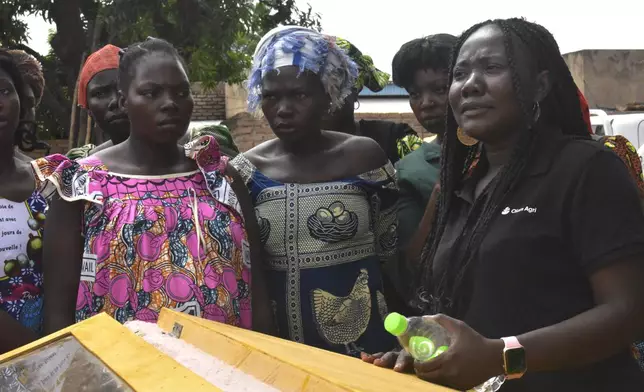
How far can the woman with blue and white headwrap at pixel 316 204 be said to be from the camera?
9.05 ft

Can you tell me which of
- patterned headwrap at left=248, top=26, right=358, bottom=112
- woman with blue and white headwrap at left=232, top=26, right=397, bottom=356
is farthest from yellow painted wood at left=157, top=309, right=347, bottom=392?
patterned headwrap at left=248, top=26, right=358, bottom=112

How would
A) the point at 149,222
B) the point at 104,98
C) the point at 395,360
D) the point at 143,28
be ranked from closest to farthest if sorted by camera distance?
the point at 395,360
the point at 149,222
the point at 104,98
the point at 143,28

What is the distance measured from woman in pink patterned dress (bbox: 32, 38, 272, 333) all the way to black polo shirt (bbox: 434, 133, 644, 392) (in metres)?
1.03

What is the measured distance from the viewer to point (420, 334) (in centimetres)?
148

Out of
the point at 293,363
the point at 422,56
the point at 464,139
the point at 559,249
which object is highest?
the point at 422,56

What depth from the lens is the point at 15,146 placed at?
2908mm

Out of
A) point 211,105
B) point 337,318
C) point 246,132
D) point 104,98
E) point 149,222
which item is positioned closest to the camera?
point 149,222

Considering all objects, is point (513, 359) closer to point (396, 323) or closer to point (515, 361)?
point (515, 361)

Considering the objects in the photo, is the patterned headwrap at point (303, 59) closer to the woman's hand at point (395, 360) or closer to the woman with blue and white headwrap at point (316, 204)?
the woman with blue and white headwrap at point (316, 204)

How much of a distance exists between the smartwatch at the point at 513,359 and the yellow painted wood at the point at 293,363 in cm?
15

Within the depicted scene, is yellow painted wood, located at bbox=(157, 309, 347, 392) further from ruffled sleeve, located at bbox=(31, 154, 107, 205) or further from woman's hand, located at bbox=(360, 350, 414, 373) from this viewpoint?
ruffled sleeve, located at bbox=(31, 154, 107, 205)

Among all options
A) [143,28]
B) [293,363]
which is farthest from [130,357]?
[143,28]

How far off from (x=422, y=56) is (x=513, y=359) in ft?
6.39

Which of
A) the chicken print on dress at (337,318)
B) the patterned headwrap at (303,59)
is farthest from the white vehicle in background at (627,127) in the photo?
the chicken print on dress at (337,318)
